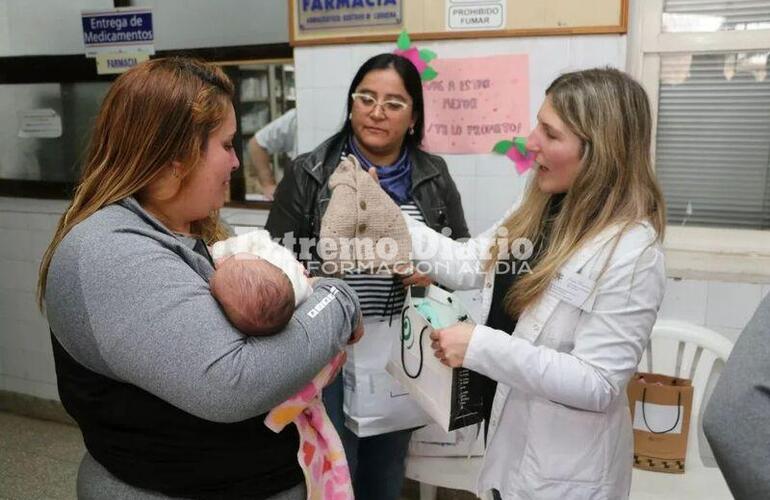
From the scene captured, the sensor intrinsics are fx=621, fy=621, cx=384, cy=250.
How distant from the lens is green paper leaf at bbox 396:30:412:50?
7.72 feet

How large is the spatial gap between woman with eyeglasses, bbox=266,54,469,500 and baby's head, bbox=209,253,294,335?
0.82 m

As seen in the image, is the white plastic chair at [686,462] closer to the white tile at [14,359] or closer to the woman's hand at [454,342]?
the woman's hand at [454,342]

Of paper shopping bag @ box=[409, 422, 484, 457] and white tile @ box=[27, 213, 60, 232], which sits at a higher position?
white tile @ box=[27, 213, 60, 232]

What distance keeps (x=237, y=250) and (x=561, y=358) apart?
696 millimetres

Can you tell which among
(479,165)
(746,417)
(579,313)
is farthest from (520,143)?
(746,417)

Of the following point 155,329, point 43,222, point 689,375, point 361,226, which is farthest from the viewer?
point 43,222

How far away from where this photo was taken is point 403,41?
7.72 feet

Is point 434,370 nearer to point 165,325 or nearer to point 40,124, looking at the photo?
point 165,325

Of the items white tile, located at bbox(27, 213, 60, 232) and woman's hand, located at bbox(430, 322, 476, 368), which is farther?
white tile, located at bbox(27, 213, 60, 232)

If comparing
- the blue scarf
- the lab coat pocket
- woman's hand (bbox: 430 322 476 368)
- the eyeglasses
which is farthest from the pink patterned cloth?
the eyeglasses

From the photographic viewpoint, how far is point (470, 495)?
105 inches

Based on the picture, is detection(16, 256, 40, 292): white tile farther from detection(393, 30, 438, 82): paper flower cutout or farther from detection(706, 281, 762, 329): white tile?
detection(706, 281, 762, 329): white tile

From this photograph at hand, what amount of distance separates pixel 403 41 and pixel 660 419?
1.58 metres

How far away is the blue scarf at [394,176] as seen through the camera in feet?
6.47
